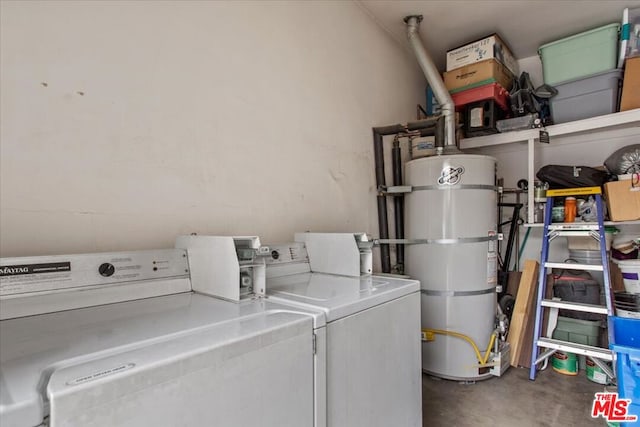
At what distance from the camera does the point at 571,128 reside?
2809 mm

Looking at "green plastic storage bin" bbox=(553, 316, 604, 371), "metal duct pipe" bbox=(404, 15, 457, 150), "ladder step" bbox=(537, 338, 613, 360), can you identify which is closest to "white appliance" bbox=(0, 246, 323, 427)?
"metal duct pipe" bbox=(404, 15, 457, 150)

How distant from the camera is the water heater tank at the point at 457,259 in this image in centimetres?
238

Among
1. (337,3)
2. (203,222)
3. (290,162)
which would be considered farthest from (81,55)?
(337,3)

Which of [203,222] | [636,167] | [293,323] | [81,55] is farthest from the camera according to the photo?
[636,167]

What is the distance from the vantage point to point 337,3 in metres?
2.40

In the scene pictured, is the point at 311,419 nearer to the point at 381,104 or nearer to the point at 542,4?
the point at 381,104

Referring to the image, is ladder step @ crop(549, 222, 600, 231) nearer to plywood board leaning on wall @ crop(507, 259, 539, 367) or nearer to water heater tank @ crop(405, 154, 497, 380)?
plywood board leaning on wall @ crop(507, 259, 539, 367)

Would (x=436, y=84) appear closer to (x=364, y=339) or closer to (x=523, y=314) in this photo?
(x=523, y=314)

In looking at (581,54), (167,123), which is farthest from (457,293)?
(581,54)

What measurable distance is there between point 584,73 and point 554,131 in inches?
19.4

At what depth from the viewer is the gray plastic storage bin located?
2.68 metres

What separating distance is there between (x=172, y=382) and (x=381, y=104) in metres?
2.66

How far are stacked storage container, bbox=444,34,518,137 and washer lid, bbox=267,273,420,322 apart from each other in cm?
219

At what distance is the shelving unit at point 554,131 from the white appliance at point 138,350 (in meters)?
2.77
